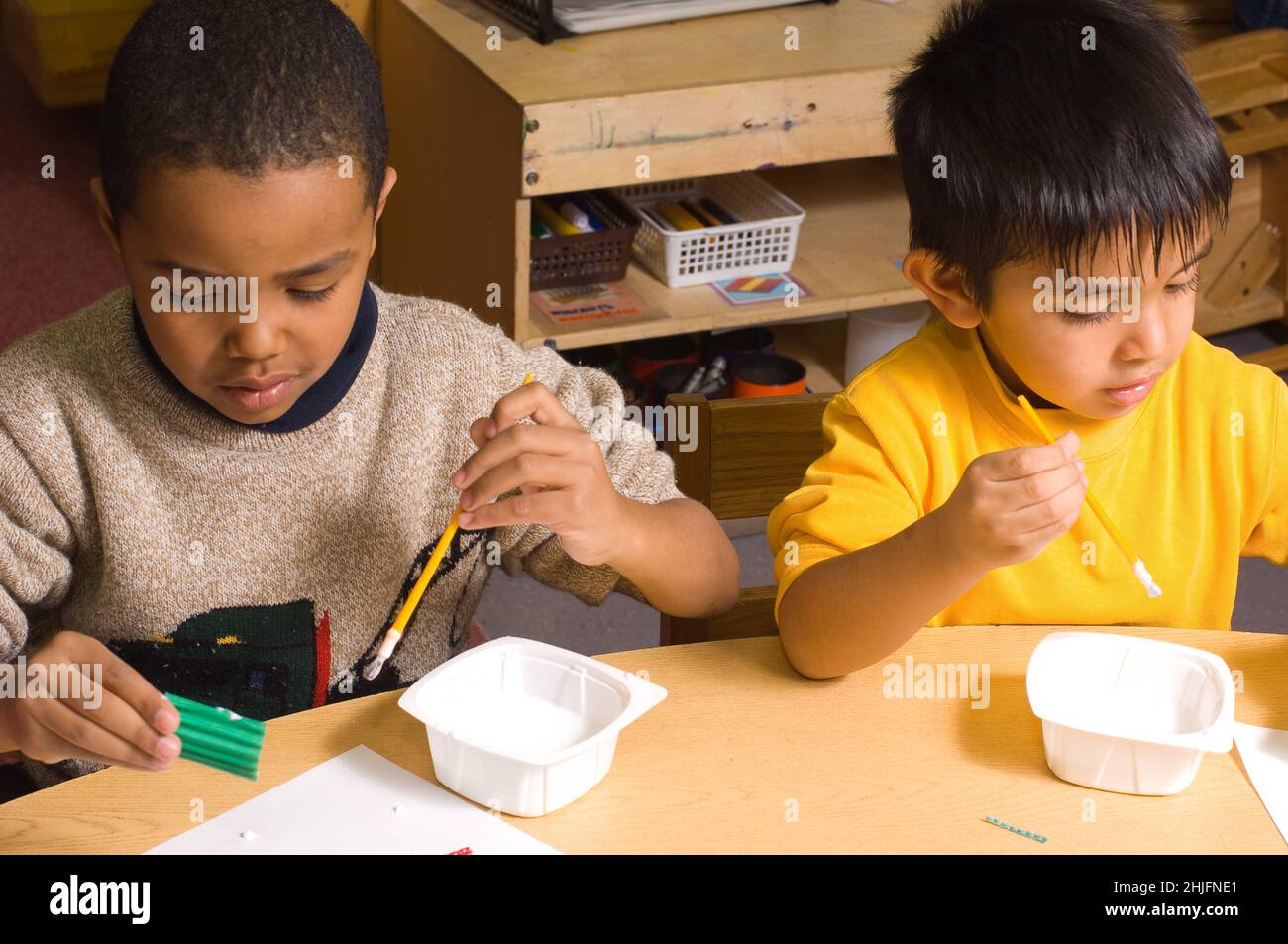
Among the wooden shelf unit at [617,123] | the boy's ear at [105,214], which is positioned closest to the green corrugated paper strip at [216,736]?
the boy's ear at [105,214]

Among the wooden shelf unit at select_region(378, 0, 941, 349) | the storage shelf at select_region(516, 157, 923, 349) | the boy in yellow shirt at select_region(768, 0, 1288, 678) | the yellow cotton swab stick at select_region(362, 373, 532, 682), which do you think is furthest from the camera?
the storage shelf at select_region(516, 157, 923, 349)

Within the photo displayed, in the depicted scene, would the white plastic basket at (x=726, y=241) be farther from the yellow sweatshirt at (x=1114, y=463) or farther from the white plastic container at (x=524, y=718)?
the white plastic container at (x=524, y=718)

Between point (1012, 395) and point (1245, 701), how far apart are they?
0.95ft

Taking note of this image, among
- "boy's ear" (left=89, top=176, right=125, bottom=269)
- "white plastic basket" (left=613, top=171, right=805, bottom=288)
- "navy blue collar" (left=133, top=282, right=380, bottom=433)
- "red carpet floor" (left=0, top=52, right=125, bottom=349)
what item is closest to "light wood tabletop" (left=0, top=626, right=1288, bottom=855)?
"navy blue collar" (left=133, top=282, right=380, bottom=433)

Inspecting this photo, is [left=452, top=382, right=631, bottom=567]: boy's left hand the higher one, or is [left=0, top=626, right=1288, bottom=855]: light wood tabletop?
[left=452, top=382, right=631, bottom=567]: boy's left hand

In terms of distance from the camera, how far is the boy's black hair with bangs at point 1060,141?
Answer: 1.05m

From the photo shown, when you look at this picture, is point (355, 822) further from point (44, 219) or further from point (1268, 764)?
point (44, 219)

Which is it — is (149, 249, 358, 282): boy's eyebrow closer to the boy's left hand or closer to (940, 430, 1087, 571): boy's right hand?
the boy's left hand

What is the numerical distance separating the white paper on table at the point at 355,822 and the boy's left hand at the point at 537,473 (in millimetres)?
179

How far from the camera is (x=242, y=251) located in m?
0.91

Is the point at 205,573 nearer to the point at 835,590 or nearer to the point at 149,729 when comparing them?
the point at 149,729

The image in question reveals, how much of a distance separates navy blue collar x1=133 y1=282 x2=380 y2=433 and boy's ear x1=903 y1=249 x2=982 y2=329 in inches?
16.4

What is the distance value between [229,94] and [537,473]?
0.30m

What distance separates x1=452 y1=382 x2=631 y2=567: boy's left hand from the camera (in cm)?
97
